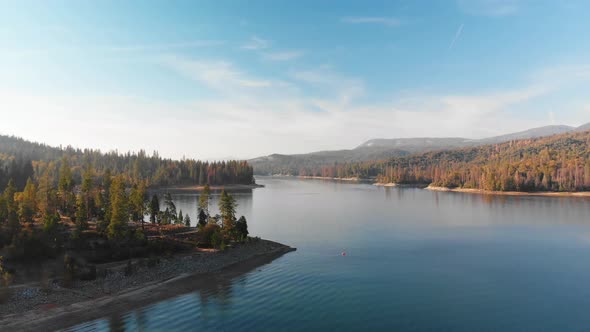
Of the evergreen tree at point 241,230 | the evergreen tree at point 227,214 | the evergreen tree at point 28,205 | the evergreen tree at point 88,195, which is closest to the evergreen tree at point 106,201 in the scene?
the evergreen tree at point 88,195

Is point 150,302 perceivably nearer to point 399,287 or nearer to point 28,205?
point 399,287

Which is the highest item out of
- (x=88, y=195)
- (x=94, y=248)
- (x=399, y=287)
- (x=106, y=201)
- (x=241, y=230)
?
(x=88, y=195)

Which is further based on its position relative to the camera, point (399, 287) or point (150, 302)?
point (399, 287)

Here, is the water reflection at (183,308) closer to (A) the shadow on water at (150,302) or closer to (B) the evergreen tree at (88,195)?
(A) the shadow on water at (150,302)

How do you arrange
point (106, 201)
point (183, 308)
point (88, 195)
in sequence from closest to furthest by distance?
point (183, 308)
point (106, 201)
point (88, 195)

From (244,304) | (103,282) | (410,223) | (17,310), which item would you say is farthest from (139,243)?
(410,223)

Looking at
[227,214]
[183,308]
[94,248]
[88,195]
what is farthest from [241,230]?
[88,195]

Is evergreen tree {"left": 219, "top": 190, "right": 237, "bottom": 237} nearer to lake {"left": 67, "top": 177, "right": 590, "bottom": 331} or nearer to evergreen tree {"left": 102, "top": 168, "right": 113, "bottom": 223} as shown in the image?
lake {"left": 67, "top": 177, "right": 590, "bottom": 331}

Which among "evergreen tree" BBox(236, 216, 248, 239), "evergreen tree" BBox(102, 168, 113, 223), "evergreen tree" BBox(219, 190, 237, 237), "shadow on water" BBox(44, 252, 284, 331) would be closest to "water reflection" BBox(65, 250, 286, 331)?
"shadow on water" BBox(44, 252, 284, 331)
